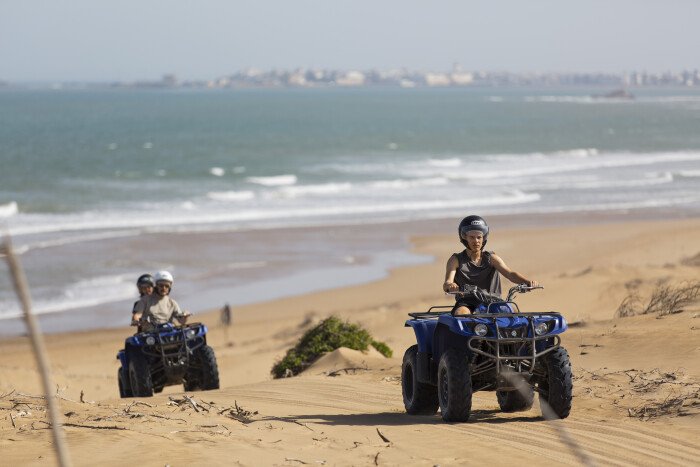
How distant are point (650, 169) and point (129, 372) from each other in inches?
1951

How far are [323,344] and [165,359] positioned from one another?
112 inches

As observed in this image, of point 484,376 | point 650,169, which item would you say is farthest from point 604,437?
point 650,169

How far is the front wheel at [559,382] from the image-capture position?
344 inches

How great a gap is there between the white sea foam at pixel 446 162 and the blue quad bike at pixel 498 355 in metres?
54.0

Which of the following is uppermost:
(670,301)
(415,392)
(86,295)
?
(86,295)

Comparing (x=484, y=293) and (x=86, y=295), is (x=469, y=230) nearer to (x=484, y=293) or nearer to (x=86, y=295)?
(x=484, y=293)

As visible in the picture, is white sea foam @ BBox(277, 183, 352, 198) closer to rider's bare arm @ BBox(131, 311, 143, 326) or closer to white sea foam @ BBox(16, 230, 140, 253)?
white sea foam @ BBox(16, 230, 140, 253)

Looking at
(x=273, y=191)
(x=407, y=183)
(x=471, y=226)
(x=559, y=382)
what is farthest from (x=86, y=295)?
(x=407, y=183)

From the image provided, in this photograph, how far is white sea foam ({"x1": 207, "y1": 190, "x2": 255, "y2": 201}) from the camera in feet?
152

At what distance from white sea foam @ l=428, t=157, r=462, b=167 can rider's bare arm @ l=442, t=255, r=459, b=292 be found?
53880 mm

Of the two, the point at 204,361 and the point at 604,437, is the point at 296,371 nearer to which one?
the point at 204,361

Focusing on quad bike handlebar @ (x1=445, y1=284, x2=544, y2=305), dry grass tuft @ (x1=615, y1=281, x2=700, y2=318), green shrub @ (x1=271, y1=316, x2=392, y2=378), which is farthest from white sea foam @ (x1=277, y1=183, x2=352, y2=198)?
quad bike handlebar @ (x1=445, y1=284, x2=544, y2=305)

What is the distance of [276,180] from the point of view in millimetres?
54500

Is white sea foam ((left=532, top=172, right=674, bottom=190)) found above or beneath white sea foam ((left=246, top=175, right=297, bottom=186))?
beneath
